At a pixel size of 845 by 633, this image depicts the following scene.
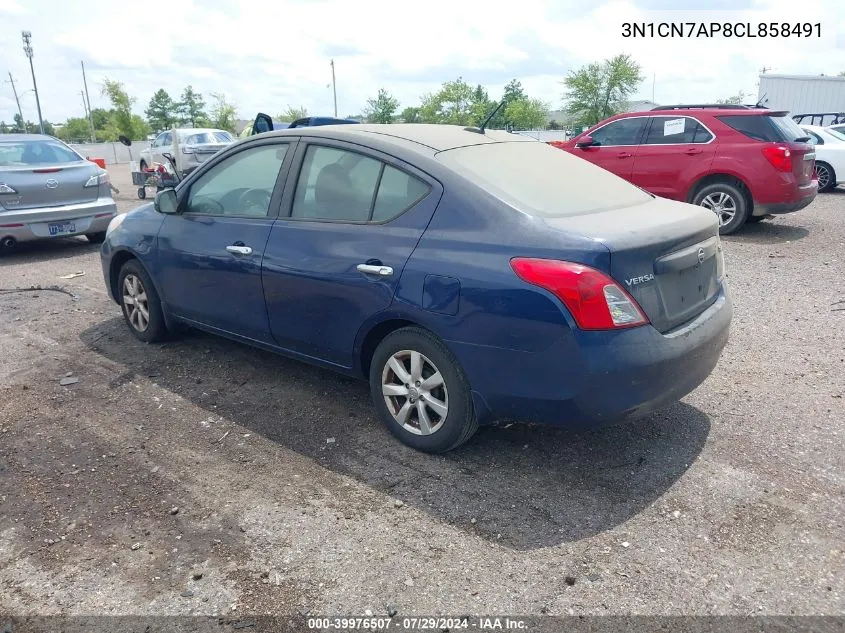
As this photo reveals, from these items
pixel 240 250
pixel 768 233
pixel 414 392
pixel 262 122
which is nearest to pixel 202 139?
pixel 262 122

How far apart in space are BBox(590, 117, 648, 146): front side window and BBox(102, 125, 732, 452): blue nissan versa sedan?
6441 millimetres

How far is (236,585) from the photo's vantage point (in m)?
2.67

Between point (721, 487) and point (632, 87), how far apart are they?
187ft

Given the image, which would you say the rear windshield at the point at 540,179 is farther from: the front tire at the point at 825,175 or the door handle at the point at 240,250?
the front tire at the point at 825,175

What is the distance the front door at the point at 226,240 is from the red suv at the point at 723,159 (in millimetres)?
6910

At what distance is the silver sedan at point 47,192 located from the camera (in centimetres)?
839

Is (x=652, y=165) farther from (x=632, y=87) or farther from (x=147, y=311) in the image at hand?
(x=632, y=87)

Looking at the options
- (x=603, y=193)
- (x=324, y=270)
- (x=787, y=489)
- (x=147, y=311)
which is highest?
(x=603, y=193)

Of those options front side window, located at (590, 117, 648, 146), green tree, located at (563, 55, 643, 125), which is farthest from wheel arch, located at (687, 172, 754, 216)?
green tree, located at (563, 55, 643, 125)

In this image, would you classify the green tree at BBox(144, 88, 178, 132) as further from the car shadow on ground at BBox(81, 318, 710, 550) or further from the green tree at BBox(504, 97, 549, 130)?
the car shadow on ground at BBox(81, 318, 710, 550)

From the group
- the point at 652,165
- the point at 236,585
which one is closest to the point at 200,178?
the point at 236,585

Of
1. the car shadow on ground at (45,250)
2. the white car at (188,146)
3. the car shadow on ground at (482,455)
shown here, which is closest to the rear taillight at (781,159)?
the car shadow on ground at (482,455)

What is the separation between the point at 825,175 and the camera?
1469 cm

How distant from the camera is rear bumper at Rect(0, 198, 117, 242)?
8359mm
